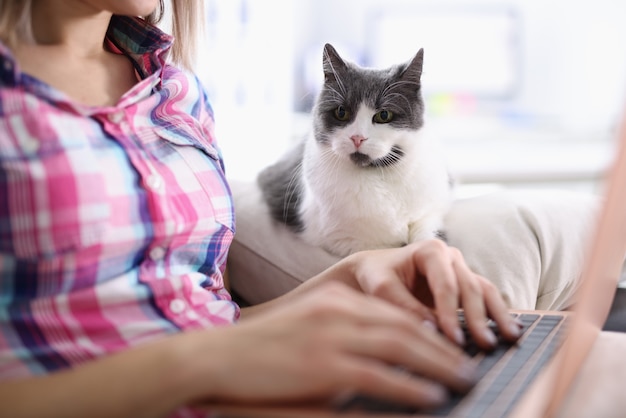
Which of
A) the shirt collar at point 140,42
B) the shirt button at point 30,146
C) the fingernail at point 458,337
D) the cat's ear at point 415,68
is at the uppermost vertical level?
the shirt collar at point 140,42

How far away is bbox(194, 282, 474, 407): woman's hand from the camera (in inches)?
19.6

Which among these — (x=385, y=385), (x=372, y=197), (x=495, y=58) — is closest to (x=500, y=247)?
(x=372, y=197)

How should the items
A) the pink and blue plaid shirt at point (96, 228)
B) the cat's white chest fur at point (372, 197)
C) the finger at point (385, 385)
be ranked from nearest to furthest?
the finger at point (385, 385) → the pink and blue plaid shirt at point (96, 228) → the cat's white chest fur at point (372, 197)

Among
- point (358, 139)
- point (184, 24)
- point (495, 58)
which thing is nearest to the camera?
point (184, 24)

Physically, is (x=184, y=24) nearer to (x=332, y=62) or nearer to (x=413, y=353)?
(x=332, y=62)

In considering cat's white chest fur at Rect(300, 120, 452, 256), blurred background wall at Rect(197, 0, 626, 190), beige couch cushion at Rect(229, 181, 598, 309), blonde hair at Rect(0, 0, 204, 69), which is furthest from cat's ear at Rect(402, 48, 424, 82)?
blurred background wall at Rect(197, 0, 626, 190)

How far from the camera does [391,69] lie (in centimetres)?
130

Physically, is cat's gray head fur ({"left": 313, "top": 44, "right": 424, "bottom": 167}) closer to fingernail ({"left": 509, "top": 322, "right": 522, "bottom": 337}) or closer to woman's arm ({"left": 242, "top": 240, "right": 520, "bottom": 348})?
woman's arm ({"left": 242, "top": 240, "right": 520, "bottom": 348})

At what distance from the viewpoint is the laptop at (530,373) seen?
0.51 metres

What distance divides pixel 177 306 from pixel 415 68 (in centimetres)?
69

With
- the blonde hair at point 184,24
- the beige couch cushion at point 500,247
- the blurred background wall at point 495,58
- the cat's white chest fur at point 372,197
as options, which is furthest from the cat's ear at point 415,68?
the blurred background wall at point 495,58

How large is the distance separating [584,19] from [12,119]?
144 inches

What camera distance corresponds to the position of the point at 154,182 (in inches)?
29.4

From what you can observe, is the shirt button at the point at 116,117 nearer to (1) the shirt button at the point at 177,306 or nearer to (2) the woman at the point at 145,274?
(2) the woman at the point at 145,274
